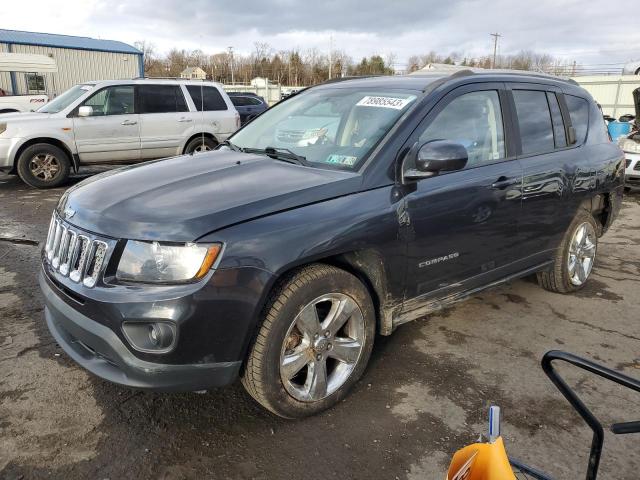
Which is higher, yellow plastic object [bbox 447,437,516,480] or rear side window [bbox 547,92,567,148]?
rear side window [bbox 547,92,567,148]

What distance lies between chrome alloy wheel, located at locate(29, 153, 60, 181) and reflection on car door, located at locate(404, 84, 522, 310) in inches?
296

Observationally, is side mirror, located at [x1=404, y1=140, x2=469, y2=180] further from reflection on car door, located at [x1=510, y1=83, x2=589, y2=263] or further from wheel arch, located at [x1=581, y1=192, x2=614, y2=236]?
wheel arch, located at [x1=581, y1=192, x2=614, y2=236]

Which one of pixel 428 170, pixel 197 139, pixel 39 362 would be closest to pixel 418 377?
pixel 428 170

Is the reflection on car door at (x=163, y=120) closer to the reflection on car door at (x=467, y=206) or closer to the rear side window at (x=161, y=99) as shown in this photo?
the rear side window at (x=161, y=99)

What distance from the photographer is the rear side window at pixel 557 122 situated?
4.01 metres

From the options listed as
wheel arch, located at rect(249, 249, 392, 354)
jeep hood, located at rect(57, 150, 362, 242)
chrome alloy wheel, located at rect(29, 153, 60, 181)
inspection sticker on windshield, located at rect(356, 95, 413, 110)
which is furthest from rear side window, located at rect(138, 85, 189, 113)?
wheel arch, located at rect(249, 249, 392, 354)

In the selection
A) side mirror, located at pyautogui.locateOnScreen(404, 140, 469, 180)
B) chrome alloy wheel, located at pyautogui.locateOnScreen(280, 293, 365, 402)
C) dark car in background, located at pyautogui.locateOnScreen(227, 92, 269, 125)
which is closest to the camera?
chrome alloy wheel, located at pyautogui.locateOnScreen(280, 293, 365, 402)

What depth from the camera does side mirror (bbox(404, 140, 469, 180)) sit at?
Answer: 2.78 meters

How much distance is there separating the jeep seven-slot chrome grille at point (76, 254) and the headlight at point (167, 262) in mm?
161

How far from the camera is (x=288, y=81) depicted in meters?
65.4

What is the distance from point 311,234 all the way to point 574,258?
115 inches

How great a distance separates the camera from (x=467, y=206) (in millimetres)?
3170

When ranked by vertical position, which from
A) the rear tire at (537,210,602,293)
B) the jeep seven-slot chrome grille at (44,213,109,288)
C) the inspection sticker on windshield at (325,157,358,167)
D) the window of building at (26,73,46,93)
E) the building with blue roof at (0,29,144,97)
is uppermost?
the building with blue roof at (0,29,144,97)

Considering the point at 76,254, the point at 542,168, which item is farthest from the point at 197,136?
the point at 76,254
